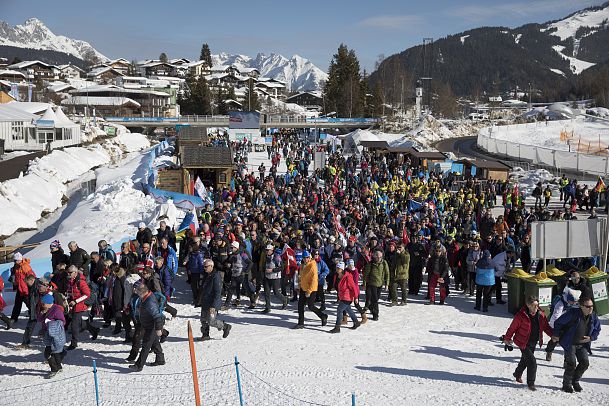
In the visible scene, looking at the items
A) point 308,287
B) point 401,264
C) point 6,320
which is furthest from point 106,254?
point 401,264

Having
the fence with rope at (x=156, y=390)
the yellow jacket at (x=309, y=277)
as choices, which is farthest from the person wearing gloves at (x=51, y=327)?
the yellow jacket at (x=309, y=277)

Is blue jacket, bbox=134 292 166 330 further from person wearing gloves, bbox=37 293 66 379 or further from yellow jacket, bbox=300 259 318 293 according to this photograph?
yellow jacket, bbox=300 259 318 293

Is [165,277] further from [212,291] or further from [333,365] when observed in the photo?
[333,365]

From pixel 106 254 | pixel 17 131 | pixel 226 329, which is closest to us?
pixel 226 329

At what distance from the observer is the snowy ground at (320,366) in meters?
6.37

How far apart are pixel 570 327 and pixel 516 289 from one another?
309 cm

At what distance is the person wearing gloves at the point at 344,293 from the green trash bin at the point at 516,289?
9.73ft

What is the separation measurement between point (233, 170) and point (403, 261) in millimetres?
15560

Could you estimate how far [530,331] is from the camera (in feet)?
20.6

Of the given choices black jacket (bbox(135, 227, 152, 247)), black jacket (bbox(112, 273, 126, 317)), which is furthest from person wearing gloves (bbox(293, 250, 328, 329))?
black jacket (bbox(135, 227, 152, 247))

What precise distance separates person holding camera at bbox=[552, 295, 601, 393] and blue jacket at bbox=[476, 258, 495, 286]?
9.74 ft

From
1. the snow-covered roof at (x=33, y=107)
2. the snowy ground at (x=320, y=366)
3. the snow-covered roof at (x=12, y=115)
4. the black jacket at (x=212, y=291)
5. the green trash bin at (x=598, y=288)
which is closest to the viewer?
the snowy ground at (x=320, y=366)

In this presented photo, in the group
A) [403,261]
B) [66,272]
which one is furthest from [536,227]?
[66,272]

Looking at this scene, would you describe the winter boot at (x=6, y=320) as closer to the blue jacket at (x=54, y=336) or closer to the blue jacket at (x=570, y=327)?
the blue jacket at (x=54, y=336)
